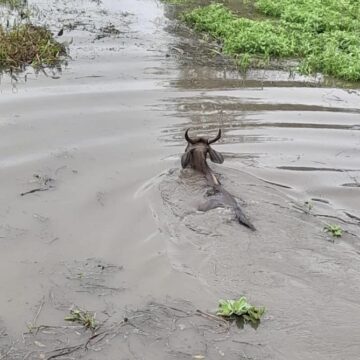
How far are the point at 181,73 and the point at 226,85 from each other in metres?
0.91

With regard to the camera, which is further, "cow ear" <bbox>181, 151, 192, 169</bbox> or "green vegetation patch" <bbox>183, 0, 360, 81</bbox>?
"green vegetation patch" <bbox>183, 0, 360, 81</bbox>

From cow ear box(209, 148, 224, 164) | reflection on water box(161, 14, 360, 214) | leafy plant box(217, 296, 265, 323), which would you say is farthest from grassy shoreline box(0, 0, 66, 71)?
leafy plant box(217, 296, 265, 323)

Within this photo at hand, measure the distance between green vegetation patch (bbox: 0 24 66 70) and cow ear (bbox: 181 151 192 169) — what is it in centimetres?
472

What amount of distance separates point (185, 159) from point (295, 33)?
22.8 feet

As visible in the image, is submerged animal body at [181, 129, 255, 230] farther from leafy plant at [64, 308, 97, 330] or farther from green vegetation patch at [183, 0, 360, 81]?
green vegetation patch at [183, 0, 360, 81]

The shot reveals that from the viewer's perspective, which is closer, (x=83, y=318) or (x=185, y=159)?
(x=83, y=318)

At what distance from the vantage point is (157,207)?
7.20m

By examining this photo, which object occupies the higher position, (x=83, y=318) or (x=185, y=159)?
(x=185, y=159)

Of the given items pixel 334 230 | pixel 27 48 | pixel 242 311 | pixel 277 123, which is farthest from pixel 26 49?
pixel 242 311

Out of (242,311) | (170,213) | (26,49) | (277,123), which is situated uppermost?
(26,49)

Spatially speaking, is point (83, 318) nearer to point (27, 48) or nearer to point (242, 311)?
point (242, 311)

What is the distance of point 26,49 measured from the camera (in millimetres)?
11648

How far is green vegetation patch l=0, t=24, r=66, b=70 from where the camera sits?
1127cm

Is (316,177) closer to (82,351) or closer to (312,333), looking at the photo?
(312,333)
